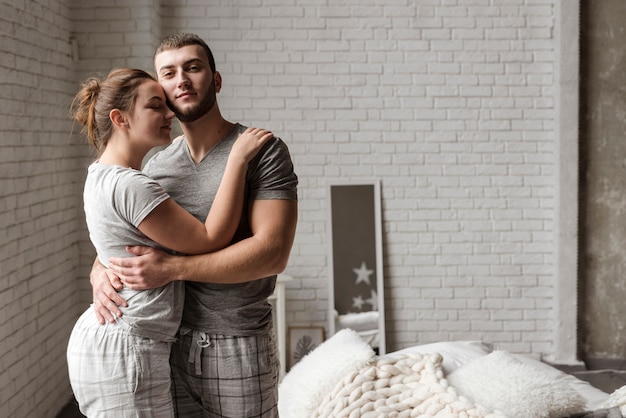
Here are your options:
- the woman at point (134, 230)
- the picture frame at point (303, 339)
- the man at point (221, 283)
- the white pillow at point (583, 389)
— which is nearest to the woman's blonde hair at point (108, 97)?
the woman at point (134, 230)

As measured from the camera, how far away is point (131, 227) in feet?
6.51

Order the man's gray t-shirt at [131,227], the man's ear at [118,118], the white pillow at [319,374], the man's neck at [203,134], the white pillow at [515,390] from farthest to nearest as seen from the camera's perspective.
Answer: the white pillow at [319,374]
the white pillow at [515,390]
the man's neck at [203,134]
the man's ear at [118,118]
the man's gray t-shirt at [131,227]

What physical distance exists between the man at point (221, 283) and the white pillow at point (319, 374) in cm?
76

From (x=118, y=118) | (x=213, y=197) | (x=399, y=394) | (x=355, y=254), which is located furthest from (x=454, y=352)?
(x=355, y=254)

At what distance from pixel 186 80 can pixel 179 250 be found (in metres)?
0.50

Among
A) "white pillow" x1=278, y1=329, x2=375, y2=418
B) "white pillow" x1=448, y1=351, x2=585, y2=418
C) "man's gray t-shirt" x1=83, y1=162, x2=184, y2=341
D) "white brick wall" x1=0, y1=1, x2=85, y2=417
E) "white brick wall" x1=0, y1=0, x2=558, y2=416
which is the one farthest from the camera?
"white brick wall" x1=0, y1=0, x2=558, y2=416

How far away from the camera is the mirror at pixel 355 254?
5426mm

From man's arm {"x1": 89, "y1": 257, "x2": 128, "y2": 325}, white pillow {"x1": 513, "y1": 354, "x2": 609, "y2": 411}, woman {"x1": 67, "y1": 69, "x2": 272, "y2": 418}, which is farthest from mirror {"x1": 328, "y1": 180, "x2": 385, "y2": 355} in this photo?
man's arm {"x1": 89, "y1": 257, "x2": 128, "y2": 325}

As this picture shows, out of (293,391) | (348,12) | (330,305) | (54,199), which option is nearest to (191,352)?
(293,391)

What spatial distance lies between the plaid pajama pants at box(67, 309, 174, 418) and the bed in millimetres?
958

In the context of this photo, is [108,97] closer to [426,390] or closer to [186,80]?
[186,80]

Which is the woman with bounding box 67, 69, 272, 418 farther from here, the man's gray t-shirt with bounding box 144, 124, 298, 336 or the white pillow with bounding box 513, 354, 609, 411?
the white pillow with bounding box 513, 354, 609, 411

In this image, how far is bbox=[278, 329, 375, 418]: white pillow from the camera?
292 centimetres

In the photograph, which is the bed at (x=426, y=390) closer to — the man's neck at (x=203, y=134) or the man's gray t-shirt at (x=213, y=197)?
the man's gray t-shirt at (x=213, y=197)
